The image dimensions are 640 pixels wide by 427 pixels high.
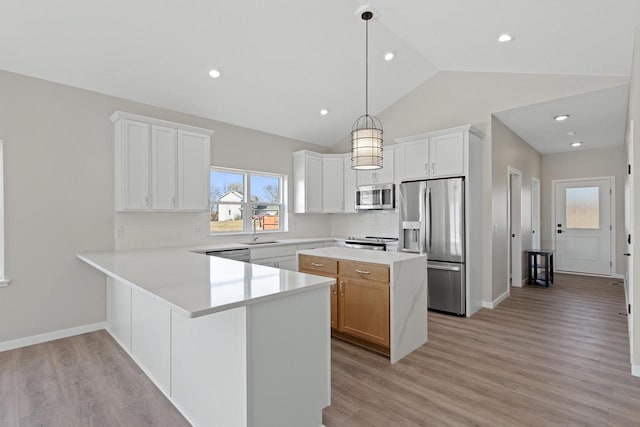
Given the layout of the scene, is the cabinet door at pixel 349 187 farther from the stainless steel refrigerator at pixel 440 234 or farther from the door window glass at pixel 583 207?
the door window glass at pixel 583 207

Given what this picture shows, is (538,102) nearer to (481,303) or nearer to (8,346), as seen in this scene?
(481,303)

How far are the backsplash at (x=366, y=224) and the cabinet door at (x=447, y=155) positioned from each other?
A: 1.36m

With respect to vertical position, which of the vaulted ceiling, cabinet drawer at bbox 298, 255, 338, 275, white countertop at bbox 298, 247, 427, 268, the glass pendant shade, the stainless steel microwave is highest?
the vaulted ceiling

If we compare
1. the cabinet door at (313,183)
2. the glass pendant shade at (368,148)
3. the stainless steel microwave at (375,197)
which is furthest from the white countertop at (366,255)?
the cabinet door at (313,183)

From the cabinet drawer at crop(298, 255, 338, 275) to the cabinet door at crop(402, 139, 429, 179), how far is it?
213 centimetres

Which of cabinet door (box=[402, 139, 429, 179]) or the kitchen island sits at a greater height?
cabinet door (box=[402, 139, 429, 179])

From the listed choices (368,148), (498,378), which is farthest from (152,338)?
(498,378)

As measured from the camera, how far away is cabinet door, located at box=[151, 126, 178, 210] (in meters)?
3.72

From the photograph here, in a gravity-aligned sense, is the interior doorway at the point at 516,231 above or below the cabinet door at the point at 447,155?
below

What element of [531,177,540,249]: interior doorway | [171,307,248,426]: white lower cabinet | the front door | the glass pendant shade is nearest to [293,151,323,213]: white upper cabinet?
the glass pendant shade

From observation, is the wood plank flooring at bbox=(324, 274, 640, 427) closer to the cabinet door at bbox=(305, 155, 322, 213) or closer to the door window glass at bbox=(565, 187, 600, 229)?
the cabinet door at bbox=(305, 155, 322, 213)

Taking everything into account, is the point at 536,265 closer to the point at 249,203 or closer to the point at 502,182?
the point at 502,182

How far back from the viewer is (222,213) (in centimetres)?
489

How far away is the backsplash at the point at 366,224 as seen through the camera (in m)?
5.61
